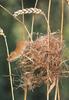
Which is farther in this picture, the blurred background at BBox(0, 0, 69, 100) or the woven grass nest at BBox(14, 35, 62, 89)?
the blurred background at BBox(0, 0, 69, 100)

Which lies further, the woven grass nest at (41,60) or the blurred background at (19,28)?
the blurred background at (19,28)

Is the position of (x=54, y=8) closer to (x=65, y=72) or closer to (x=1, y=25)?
(x=1, y=25)

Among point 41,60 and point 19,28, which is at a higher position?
point 19,28

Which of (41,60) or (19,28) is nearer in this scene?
(41,60)

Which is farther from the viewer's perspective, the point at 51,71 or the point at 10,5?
the point at 10,5

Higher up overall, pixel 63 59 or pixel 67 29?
pixel 67 29

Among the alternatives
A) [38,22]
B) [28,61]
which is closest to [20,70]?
[28,61]

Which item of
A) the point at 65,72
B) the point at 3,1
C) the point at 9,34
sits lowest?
the point at 65,72
